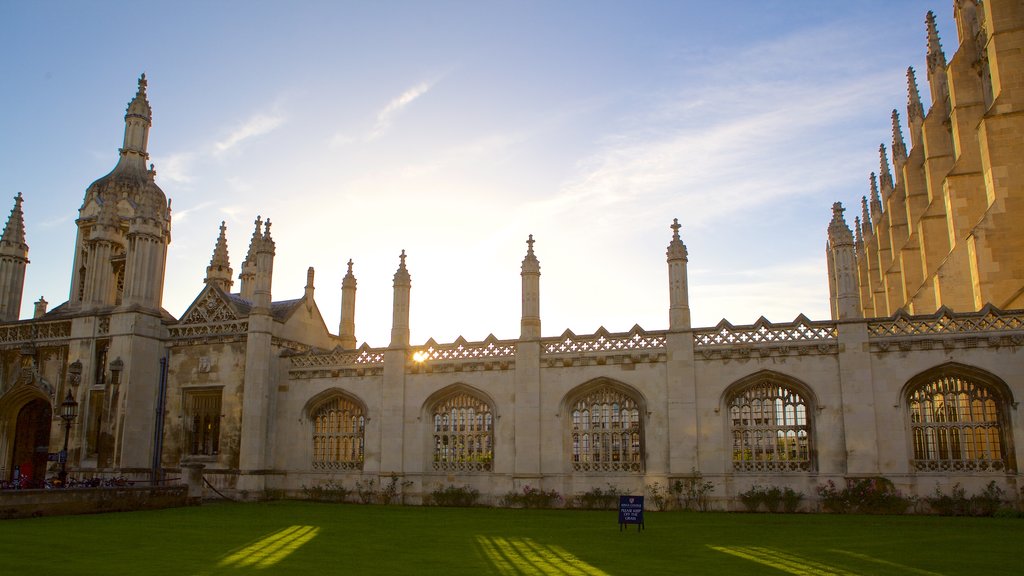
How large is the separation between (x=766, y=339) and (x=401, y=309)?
13.4m

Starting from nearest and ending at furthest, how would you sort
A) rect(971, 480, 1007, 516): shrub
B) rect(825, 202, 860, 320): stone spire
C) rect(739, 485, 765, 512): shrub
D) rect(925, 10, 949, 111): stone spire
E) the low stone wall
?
the low stone wall → rect(971, 480, 1007, 516): shrub → rect(739, 485, 765, 512): shrub → rect(825, 202, 860, 320): stone spire → rect(925, 10, 949, 111): stone spire

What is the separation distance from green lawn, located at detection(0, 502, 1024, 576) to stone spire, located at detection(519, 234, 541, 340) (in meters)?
7.29

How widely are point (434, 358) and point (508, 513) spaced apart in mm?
7294

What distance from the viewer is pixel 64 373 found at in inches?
1227

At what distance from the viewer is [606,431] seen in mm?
25000

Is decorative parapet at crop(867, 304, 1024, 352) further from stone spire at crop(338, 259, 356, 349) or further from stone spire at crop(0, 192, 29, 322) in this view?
stone spire at crop(0, 192, 29, 322)

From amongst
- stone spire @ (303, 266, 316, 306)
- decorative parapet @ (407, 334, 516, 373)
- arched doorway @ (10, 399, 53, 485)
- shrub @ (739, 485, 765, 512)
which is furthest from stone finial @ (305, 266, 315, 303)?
shrub @ (739, 485, 765, 512)

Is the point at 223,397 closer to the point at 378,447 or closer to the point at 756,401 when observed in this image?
the point at 378,447

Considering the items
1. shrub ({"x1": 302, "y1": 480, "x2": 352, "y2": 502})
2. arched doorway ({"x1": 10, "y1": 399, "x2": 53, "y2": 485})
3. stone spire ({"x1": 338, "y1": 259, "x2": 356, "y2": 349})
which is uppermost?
stone spire ({"x1": 338, "y1": 259, "x2": 356, "y2": 349})

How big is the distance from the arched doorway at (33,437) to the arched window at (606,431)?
2286cm

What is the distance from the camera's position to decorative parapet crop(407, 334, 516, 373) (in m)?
26.6

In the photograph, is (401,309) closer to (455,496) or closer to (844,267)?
(455,496)

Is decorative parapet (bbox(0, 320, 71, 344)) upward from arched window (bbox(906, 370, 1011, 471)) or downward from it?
upward

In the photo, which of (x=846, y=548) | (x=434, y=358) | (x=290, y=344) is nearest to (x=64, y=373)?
(x=290, y=344)
